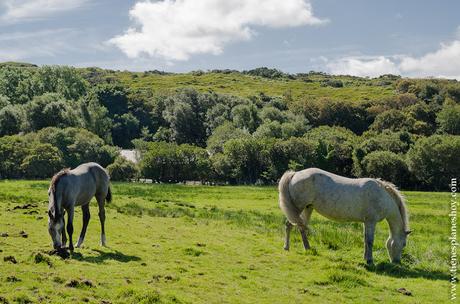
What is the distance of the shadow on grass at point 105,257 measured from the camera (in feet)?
49.5

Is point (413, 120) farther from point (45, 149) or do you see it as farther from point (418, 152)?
point (45, 149)

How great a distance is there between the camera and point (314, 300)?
41.5 feet

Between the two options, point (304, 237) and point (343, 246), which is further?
point (343, 246)

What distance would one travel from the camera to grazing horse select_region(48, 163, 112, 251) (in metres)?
15.3

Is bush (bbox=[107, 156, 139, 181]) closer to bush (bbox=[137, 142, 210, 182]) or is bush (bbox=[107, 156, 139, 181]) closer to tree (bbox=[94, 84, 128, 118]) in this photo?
bush (bbox=[137, 142, 210, 182])

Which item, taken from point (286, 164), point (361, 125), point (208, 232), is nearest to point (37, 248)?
point (208, 232)

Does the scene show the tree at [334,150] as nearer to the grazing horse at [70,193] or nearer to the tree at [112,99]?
the tree at [112,99]

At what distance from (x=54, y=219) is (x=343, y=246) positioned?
40.7 feet

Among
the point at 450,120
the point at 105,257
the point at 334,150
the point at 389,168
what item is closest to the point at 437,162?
the point at 389,168

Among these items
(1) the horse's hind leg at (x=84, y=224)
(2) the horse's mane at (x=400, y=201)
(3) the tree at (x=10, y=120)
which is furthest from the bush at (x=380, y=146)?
(1) the horse's hind leg at (x=84, y=224)

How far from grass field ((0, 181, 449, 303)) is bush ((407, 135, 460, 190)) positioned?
65.2 m

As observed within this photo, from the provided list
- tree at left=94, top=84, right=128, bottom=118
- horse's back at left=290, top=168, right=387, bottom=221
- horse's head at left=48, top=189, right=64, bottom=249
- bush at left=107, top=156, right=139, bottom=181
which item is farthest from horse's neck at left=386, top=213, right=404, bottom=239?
tree at left=94, top=84, right=128, bottom=118

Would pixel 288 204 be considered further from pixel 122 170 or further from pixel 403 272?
pixel 122 170

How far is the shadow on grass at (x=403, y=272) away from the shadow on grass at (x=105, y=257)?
8363 millimetres
